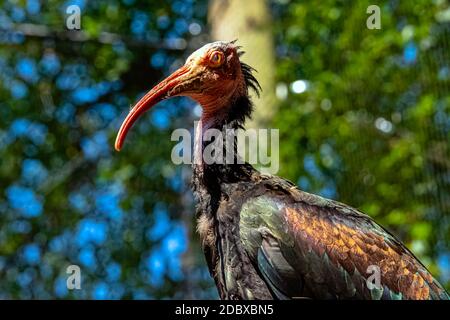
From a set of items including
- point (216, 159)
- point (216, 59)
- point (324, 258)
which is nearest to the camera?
point (324, 258)

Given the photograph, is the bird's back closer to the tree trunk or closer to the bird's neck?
the bird's neck

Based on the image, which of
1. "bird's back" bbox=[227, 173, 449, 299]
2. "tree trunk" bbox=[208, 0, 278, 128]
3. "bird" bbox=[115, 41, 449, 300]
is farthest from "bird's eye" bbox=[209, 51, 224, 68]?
"tree trunk" bbox=[208, 0, 278, 128]

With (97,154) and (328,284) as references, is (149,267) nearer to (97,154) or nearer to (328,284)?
(97,154)

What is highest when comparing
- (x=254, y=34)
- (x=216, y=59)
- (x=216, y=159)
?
(x=254, y=34)

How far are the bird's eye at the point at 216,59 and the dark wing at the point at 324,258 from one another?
1.07 metres

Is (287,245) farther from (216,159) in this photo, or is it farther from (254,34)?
(254,34)

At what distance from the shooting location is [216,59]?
593cm

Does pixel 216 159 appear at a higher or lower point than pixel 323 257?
higher

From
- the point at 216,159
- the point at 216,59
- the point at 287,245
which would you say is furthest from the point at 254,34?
the point at 287,245

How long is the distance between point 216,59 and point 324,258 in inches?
62.2

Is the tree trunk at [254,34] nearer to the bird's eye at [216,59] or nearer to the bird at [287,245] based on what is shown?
the bird's eye at [216,59]

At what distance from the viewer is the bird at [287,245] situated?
5305 millimetres

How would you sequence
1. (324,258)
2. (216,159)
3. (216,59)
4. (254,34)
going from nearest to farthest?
1. (324,258)
2. (216,159)
3. (216,59)
4. (254,34)

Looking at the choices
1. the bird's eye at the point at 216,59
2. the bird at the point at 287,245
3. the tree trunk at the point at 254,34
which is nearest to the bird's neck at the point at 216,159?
the bird at the point at 287,245
